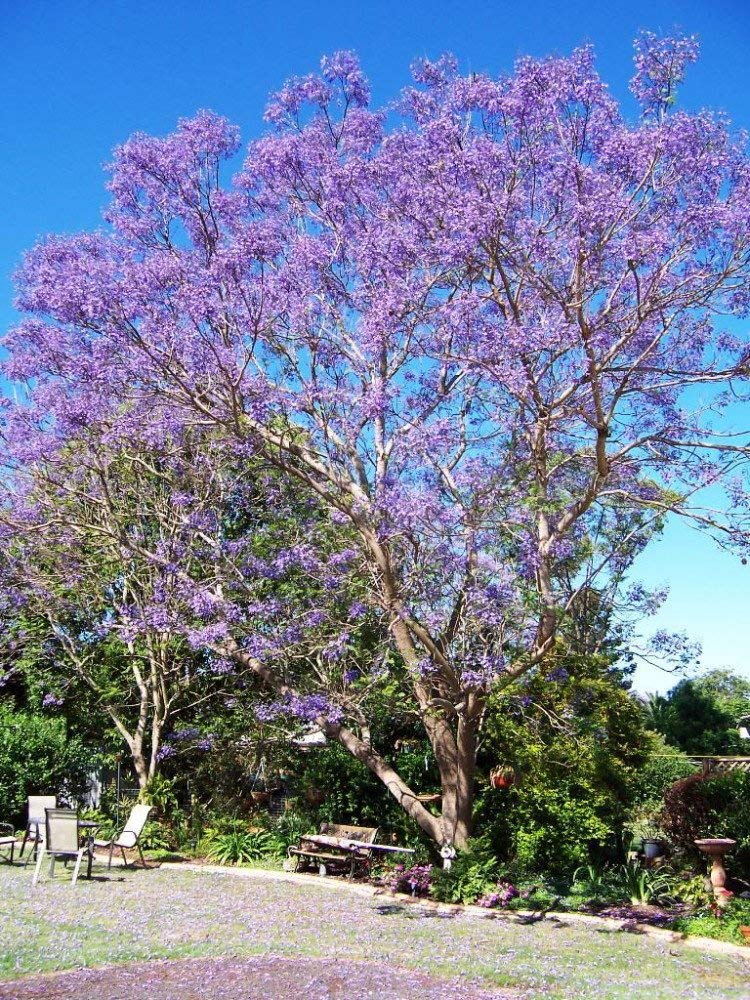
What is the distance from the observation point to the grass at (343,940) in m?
6.28

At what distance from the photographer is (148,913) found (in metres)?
8.54

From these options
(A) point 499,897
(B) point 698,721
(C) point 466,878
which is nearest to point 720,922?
(A) point 499,897

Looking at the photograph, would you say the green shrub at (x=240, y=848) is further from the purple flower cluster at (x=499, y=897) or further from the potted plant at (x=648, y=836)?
the potted plant at (x=648, y=836)

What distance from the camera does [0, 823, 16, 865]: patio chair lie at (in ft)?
38.6

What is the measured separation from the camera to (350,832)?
11867 millimetres

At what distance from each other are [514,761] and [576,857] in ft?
4.02

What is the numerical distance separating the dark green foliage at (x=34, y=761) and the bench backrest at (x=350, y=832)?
4.85 m

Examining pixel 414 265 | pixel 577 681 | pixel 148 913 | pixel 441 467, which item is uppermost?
pixel 414 265

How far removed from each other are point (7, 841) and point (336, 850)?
4.08 m

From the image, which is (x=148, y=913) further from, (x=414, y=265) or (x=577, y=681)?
(x=414, y=265)

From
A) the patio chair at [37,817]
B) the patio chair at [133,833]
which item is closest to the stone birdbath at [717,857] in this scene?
the patio chair at [133,833]

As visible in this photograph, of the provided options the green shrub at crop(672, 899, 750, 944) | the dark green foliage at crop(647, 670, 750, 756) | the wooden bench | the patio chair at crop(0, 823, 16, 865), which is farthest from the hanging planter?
the dark green foliage at crop(647, 670, 750, 756)

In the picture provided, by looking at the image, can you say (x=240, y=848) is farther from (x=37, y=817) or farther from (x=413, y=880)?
(x=413, y=880)

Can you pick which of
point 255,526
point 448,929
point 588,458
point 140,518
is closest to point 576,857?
point 448,929
